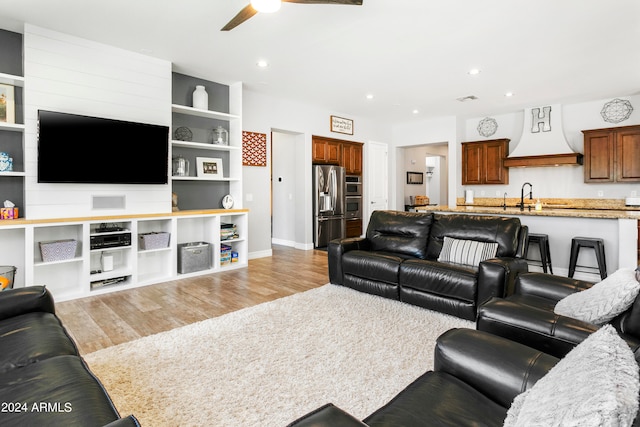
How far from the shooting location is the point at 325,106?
23.1 ft

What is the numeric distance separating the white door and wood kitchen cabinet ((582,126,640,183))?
397 centimetres

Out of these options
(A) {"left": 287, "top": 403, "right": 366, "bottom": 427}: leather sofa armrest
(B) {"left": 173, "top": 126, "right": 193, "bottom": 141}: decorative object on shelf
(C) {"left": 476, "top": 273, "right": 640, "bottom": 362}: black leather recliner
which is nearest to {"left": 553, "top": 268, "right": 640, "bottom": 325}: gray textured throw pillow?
(C) {"left": 476, "top": 273, "right": 640, "bottom": 362}: black leather recliner

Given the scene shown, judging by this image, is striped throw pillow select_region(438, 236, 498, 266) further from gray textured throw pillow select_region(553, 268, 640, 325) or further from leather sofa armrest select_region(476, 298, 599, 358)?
leather sofa armrest select_region(476, 298, 599, 358)

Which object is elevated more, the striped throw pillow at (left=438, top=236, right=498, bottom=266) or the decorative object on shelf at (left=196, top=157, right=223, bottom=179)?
the decorative object on shelf at (left=196, top=157, right=223, bottom=179)

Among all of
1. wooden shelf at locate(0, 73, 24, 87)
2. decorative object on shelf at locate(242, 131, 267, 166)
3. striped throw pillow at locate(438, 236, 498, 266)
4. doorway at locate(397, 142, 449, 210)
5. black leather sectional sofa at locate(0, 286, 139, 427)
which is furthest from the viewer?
doorway at locate(397, 142, 449, 210)

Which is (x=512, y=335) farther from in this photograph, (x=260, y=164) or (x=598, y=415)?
(x=260, y=164)

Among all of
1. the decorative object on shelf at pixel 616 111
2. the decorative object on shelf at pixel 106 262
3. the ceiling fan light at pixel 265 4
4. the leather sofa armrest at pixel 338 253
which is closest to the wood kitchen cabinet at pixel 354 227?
the leather sofa armrest at pixel 338 253

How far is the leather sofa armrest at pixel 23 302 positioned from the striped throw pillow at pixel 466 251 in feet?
10.7

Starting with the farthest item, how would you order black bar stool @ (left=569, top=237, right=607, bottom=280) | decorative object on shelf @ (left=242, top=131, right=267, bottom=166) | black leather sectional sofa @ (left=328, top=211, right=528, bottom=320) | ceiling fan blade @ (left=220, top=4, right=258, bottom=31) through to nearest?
decorative object on shelf @ (left=242, top=131, right=267, bottom=166) < black bar stool @ (left=569, top=237, right=607, bottom=280) < black leather sectional sofa @ (left=328, top=211, right=528, bottom=320) < ceiling fan blade @ (left=220, top=4, right=258, bottom=31)

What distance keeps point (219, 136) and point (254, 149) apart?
861mm

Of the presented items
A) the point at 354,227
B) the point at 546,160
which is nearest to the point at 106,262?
the point at 354,227

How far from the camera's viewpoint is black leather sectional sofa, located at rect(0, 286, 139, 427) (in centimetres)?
107

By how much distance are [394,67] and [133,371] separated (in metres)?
4.51

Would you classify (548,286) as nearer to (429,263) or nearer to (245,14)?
(429,263)
